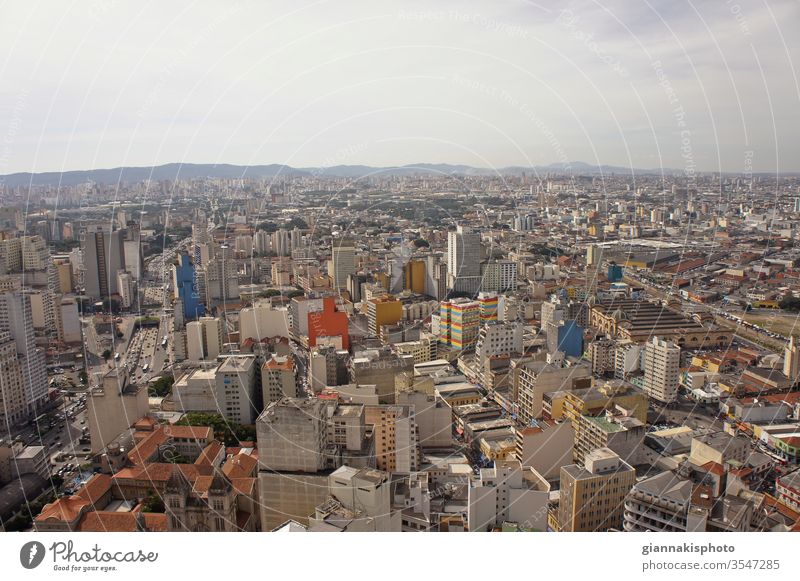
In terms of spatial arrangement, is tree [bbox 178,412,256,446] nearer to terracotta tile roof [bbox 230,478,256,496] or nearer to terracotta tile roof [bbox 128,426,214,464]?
terracotta tile roof [bbox 128,426,214,464]

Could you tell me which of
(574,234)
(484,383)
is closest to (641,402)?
(484,383)

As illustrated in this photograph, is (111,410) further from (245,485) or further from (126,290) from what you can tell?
(126,290)

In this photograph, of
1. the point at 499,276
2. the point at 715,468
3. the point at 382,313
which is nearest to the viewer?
the point at 715,468

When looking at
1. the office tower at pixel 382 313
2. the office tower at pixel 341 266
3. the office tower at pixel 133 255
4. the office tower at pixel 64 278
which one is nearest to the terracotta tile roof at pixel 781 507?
the office tower at pixel 382 313

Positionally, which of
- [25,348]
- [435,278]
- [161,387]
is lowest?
[161,387]

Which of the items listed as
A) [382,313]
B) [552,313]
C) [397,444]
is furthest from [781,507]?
[382,313]

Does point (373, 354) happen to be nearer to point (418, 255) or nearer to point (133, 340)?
point (133, 340)
